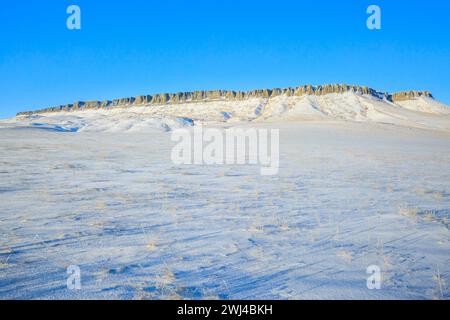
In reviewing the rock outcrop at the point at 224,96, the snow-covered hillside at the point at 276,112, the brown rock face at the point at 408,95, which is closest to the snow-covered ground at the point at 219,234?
the snow-covered hillside at the point at 276,112

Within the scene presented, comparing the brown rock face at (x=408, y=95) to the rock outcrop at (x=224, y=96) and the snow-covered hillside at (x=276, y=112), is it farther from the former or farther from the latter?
the snow-covered hillside at (x=276, y=112)

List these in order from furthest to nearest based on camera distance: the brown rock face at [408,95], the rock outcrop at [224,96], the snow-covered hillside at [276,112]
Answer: the brown rock face at [408,95], the rock outcrop at [224,96], the snow-covered hillside at [276,112]

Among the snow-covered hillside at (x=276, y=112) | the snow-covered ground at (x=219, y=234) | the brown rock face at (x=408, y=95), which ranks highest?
the brown rock face at (x=408, y=95)

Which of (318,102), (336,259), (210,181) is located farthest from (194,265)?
(318,102)

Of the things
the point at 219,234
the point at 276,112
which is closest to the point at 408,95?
the point at 276,112

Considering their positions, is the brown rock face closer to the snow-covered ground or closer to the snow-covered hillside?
the snow-covered hillside

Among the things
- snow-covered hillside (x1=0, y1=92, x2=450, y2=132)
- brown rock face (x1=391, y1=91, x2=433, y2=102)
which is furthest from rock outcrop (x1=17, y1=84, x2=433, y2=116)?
snow-covered hillside (x1=0, y1=92, x2=450, y2=132)

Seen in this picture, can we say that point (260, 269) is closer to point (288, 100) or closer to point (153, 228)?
point (153, 228)

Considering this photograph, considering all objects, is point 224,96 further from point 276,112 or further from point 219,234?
point 219,234
